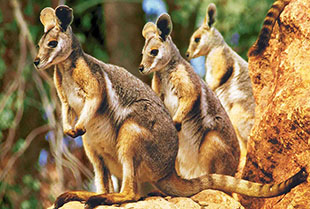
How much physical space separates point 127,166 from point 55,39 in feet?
2.80

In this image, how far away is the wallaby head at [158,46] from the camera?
3.44m

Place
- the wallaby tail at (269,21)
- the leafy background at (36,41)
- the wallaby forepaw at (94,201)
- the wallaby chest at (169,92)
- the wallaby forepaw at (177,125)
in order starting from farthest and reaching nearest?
the leafy background at (36,41)
the wallaby chest at (169,92)
the wallaby forepaw at (177,125)
the wallaby tail at (269,21)
the wallaby forepaw at (94,201)

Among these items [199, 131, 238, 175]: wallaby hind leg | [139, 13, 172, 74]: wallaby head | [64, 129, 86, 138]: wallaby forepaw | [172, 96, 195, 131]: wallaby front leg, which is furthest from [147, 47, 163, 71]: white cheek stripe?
[64, 129, 86, 138]: wallaby forepaw

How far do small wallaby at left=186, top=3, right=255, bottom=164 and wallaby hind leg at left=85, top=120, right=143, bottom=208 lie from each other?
179 cm

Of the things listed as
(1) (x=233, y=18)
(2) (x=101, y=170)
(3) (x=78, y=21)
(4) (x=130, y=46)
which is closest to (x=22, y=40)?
(3) (x=78, y=21)

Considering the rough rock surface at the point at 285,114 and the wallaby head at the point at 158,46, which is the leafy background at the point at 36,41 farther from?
the rough rock surface at the point at 285,114

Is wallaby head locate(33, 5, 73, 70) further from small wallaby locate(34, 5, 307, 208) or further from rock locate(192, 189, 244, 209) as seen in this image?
rock locate(192, 189, 244, 209)

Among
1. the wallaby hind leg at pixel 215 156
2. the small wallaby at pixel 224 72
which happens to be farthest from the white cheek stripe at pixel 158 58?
the small wallaby at pixel 224 72

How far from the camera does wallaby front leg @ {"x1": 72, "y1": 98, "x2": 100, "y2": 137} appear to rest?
2.94m

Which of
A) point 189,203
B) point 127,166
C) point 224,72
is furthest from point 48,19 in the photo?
point 224,72

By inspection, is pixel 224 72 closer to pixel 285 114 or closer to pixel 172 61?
pixel 172 61

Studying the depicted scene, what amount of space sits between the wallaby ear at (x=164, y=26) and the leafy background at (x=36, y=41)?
8.87 ft

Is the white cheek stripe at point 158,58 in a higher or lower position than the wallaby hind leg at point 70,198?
higher

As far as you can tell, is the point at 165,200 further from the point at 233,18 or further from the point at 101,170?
the point at 233,18
